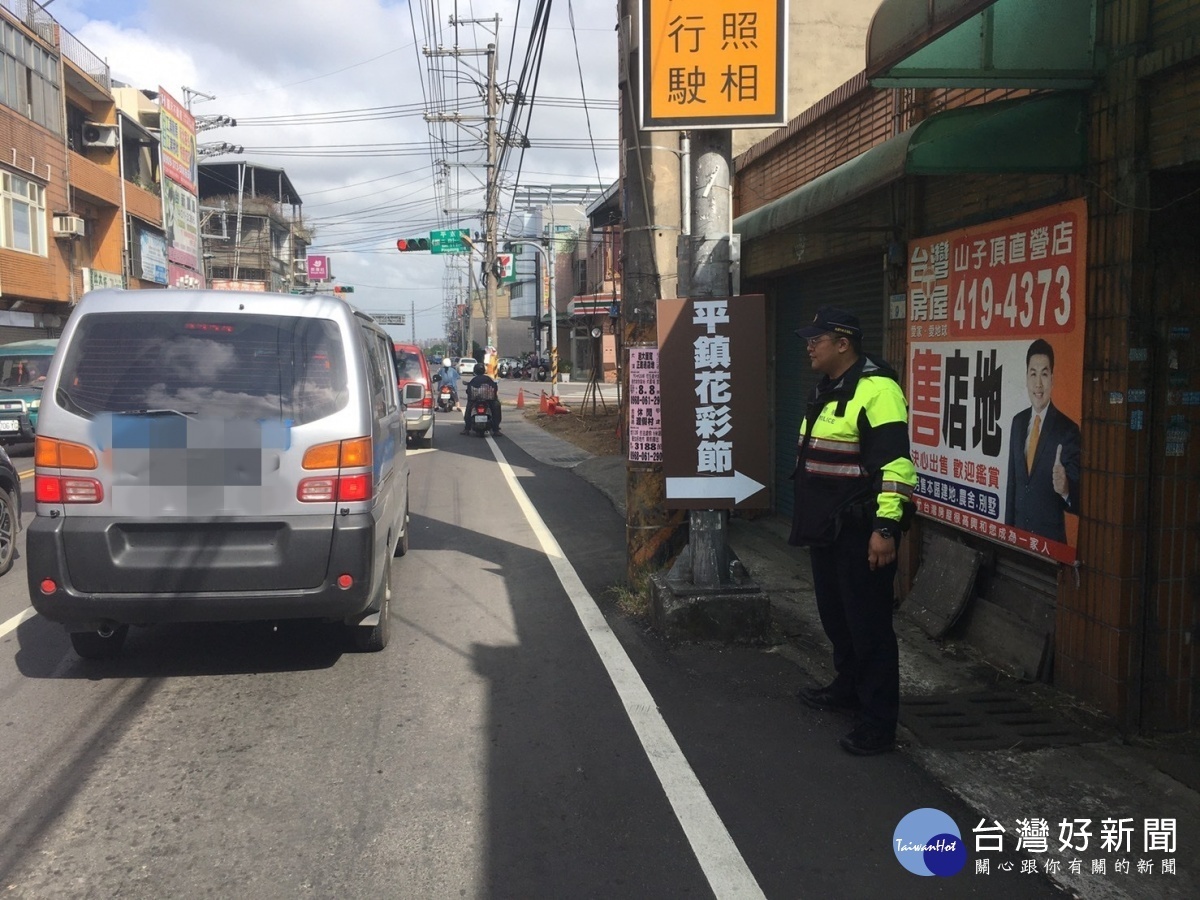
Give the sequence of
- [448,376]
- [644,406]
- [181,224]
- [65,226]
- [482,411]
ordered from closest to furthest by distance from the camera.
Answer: [644,406]
[482,411]
[65,226]
[448,376]
[181,224]

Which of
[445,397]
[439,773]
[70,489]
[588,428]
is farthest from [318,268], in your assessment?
[439,773]

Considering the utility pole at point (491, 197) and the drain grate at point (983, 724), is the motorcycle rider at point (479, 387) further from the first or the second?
the drain grate at point (983, 724)

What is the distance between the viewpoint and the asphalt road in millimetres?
3344

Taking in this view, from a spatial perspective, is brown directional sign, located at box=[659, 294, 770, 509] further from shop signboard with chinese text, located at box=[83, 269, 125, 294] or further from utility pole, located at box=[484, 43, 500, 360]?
utility pole, located at box=[484, 43, 500, 360]

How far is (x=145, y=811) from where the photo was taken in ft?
12.4

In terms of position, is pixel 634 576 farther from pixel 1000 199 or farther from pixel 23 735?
pixel 23 735

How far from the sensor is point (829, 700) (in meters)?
4.86

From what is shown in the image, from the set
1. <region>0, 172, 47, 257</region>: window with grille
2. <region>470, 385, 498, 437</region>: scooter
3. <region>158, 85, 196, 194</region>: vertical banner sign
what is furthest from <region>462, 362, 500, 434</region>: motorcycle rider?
<region>158, 85, 196, 194</region>: vertical banner sign

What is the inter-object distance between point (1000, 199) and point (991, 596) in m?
2.26

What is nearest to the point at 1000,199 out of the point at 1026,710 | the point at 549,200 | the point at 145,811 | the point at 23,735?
the point at 1026,710

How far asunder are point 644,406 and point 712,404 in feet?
2.42

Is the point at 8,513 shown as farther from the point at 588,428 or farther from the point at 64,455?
the point at 588,428

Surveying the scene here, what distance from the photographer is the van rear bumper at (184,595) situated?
15.6 ft

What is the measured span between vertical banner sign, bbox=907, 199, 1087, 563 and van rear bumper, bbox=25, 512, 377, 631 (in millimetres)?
Result: 3459
